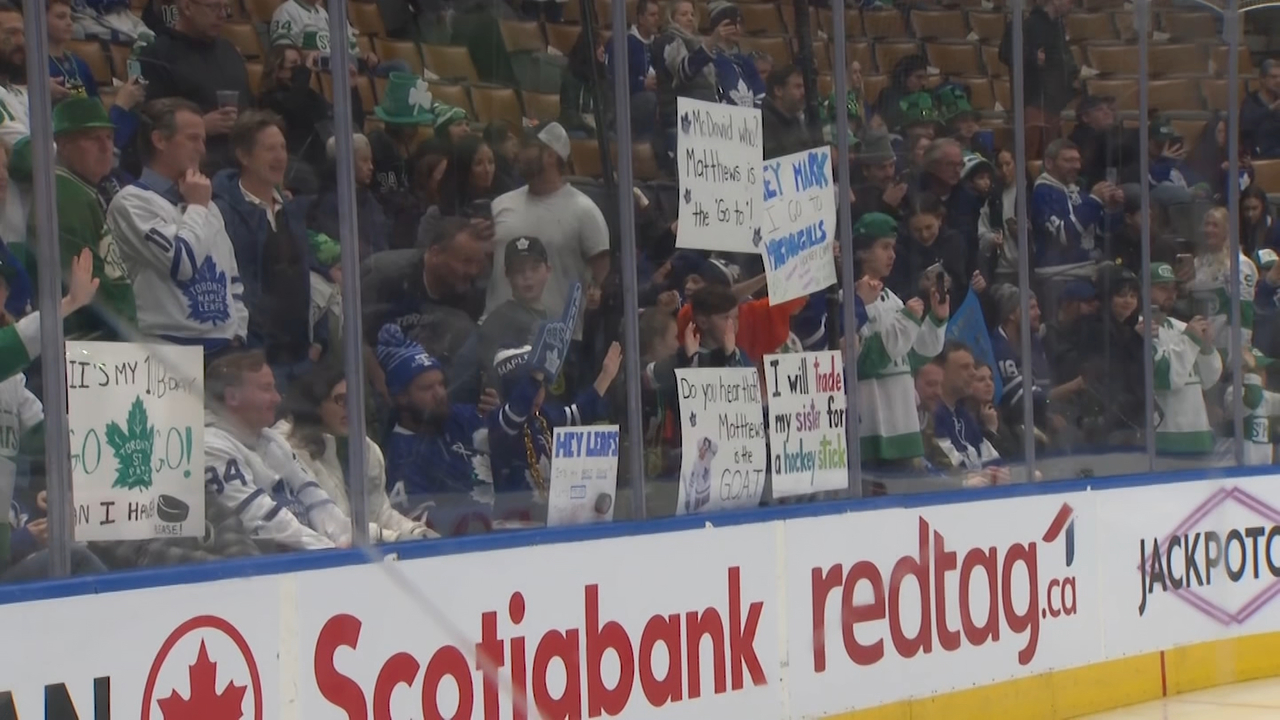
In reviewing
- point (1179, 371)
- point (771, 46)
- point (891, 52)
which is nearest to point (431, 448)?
point (771, 46)

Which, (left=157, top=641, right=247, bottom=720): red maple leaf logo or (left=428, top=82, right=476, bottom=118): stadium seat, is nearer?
(left=157, top=641, right=247, bottom=720): red maple leaf logo

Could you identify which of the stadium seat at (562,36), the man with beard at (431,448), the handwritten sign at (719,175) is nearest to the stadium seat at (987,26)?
the handwritten sign at (719,175)

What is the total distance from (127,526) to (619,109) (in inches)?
97.6

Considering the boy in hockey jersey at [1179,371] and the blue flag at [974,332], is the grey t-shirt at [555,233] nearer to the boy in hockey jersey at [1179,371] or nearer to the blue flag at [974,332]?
the blue flag at [974,332]

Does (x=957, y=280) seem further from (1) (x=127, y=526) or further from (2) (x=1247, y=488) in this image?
(1) (x=127, y=526)

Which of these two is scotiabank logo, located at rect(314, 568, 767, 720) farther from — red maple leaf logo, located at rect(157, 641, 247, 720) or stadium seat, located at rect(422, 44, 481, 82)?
stadium seat, located at rect(422, 44, 481, 82)

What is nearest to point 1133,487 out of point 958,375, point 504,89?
point 958,375

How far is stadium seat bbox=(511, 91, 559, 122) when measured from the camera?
19.9 ft

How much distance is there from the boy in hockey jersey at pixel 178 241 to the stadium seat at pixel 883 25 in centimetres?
346

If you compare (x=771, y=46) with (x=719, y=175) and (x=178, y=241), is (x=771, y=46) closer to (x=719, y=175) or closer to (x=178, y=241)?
(x=719, y=175)

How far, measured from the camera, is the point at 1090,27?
8.75 metres

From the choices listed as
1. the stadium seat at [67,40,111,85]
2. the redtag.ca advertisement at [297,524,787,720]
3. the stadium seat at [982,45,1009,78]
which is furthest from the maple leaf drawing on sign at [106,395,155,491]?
the stadium seat at [982,45,1009,78]

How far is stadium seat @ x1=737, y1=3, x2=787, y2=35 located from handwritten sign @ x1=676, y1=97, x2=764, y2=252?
35 centimetres

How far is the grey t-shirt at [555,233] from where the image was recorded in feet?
19.4
